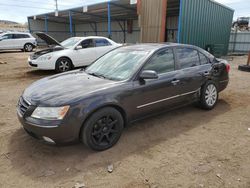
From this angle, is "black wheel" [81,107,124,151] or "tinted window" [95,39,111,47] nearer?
"black wheel" [81,107,124,151]

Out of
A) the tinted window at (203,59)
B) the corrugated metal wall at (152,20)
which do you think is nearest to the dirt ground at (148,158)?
the tinted window at (203,59)

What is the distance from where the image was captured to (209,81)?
14.7 feet

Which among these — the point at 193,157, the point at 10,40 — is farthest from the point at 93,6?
the point at 193,157

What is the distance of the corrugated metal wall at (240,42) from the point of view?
1933cm

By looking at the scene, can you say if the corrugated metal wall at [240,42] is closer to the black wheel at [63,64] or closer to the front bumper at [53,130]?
the black wheel at [63,64]

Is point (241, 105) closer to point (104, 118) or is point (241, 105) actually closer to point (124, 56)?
point (124, 56)

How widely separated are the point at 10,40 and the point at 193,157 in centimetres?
1940

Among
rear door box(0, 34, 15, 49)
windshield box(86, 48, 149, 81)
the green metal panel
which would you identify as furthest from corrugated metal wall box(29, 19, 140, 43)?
windshield box(86, 48, 149, 81)

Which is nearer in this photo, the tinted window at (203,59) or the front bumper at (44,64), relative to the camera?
the tinted window at (203,59)

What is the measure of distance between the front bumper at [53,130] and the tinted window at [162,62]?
1.52 meters

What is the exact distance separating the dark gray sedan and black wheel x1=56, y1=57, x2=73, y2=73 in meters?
4.76

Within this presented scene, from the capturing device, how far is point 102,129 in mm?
2979

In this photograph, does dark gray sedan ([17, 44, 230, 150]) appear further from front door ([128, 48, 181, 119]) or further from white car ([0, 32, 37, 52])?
white car ([0, 32, 37, 52])

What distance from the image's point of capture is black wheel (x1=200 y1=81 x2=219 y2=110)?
14.5 ft
